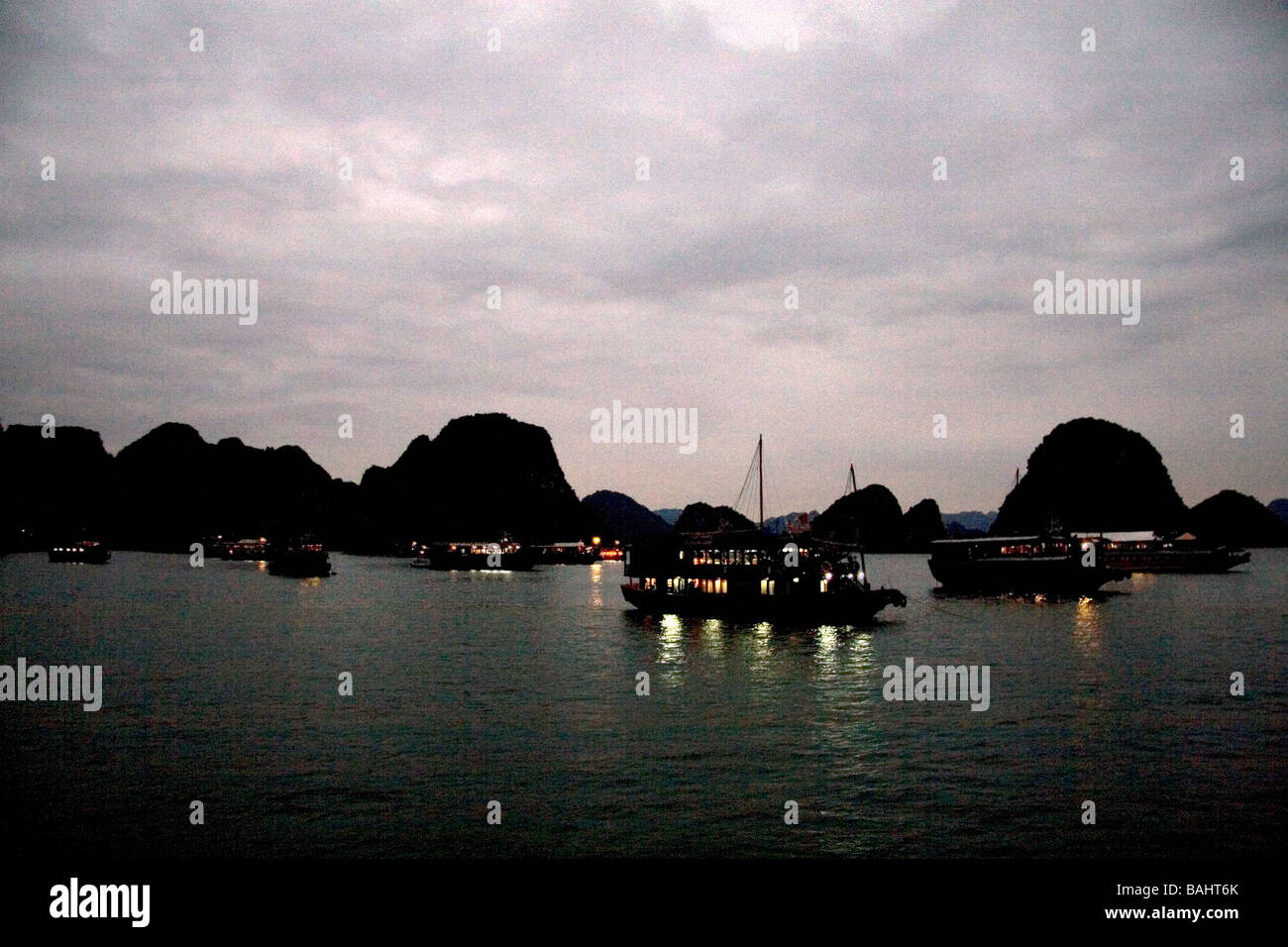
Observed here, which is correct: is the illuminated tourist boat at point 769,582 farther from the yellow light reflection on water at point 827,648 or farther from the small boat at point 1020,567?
the small boat at point 1020,567

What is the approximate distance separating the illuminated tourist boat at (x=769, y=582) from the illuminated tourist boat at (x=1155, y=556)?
123 meters

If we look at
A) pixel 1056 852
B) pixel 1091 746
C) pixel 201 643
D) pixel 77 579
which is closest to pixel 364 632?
pixel 201 643

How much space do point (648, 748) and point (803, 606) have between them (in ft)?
157

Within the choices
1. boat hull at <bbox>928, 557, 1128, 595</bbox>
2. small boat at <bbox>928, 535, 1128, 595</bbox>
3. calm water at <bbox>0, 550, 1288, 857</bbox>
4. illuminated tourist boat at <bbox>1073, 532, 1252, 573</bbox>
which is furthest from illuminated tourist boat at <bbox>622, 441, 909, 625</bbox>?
illuminated tourist boat at <bbox>1073, 532, 1252, 573</bbox>

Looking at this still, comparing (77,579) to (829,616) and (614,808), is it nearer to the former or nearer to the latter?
(829,616)

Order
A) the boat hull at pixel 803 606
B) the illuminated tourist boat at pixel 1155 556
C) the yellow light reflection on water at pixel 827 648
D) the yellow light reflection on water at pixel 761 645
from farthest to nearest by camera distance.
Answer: the illuminated tourist boat at pixel 1155 556
the boat hull at pixel 803 606
the yellow light reflection on water at pixel 761 645
the yellow light reflection on water at pixel 827 648

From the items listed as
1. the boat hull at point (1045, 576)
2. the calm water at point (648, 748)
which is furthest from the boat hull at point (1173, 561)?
the calm water at point (648, 748)

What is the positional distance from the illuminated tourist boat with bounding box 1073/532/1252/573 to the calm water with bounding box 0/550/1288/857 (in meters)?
123

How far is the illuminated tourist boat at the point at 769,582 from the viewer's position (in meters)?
82.1

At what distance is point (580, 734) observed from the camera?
38.2 metres

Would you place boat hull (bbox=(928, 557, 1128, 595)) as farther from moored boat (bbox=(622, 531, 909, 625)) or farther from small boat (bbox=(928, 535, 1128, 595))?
moored boat (bbox=(622, 531, 909, 625))

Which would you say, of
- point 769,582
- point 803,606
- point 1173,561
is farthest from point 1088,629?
point 1173,561

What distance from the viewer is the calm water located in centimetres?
2522
